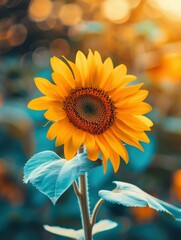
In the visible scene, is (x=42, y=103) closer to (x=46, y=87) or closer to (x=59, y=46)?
(x=46, y=87)

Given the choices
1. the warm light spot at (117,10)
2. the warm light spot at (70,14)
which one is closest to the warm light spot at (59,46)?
the warm light spot at (70,14)

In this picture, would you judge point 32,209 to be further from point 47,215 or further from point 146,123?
point 146,123

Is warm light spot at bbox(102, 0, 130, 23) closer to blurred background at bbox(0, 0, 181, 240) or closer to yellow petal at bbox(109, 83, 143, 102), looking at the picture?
blurred background at bbox(0, 0, 181, 240)


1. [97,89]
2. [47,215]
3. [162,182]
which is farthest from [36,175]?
[162,182]

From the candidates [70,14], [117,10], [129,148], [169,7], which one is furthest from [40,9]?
[129,148]

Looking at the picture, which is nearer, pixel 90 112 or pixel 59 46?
pixel 90 112
